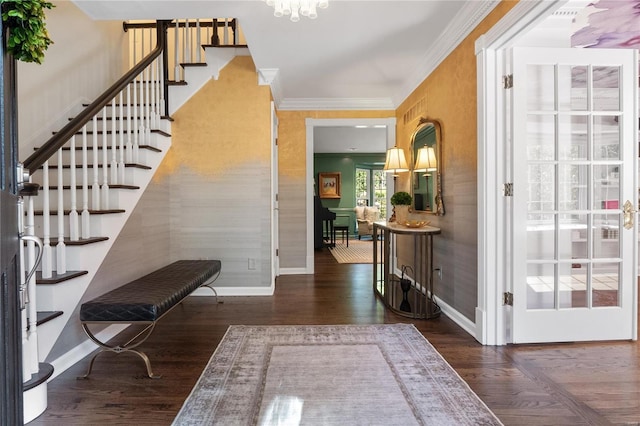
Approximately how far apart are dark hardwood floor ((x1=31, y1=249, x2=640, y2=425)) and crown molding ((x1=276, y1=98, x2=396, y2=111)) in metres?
2.96

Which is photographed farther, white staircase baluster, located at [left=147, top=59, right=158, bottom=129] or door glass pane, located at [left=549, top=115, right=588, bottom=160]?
white staircase baluster, located at [left=147, top=59, right=158, bottom=129]

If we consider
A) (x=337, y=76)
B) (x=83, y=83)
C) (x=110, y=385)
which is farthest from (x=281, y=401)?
(x=83, y=83)

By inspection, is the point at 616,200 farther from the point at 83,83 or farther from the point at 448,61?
the point at 83,83

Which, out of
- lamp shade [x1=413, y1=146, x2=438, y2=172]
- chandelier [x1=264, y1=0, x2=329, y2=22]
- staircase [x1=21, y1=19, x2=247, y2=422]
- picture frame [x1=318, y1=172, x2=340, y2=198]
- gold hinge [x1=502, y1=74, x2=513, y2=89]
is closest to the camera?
staircase [x1=21, y1=19, x2=247, y2=422]

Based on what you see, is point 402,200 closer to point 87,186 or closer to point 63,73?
point 87,186

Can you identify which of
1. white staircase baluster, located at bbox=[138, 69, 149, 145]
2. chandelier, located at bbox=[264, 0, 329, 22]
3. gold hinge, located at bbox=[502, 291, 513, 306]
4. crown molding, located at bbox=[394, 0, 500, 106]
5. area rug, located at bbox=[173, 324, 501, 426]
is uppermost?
crown molding, located at bbox=[394, 0, 500, 106]

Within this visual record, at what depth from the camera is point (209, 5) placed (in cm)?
254

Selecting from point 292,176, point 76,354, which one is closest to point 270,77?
point 292,176

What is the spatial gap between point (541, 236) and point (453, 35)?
175cm

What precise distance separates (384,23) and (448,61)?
697 millimetres

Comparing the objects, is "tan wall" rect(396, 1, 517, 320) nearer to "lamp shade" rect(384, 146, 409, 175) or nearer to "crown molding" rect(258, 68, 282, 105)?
"lamp shade" rect(384, 146, 409, 175)

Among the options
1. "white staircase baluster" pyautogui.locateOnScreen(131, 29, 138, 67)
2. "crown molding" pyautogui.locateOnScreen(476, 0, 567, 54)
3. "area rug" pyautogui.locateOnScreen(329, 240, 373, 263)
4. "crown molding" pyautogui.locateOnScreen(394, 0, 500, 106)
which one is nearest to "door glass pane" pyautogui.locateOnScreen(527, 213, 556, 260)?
"crown molding" pyautogui.locateOnScreen(476, 0, 567, 54)

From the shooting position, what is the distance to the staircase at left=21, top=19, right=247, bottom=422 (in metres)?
1.83

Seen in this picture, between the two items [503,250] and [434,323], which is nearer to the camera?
[503,250]
